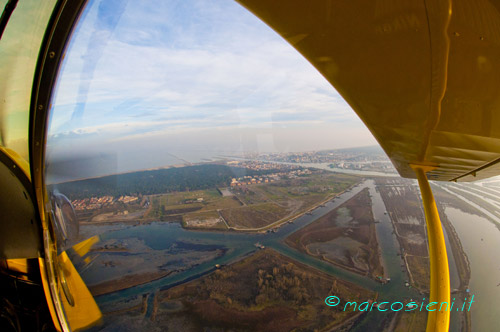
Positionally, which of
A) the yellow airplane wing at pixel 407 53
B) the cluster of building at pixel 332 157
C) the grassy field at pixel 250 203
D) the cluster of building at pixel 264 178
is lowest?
the grassy field at pixel 250 203

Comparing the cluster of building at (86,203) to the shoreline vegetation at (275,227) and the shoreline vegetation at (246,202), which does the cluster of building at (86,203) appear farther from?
the shoreline vegetation at (246,202)

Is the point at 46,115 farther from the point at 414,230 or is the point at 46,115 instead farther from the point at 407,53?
the point at 414,230

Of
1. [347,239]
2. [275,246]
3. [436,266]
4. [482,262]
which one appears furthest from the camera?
[347,239]

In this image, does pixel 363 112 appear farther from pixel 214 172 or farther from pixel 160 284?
pixel 214 172

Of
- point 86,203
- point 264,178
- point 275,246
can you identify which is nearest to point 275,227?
point 275,246

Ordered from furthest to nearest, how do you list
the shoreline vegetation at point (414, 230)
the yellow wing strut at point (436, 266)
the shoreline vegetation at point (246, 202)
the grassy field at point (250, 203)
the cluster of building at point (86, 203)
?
the grassy field at point (250, 203) < the shoreline vegetation at point (246, 202) < the shoreline vegetation at point (414, 230) < the cluster of building at point (86, 203) < the yellow wing strut at point (436, 266)

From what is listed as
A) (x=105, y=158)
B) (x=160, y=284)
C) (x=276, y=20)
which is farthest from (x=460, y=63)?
(x=160, y=284)

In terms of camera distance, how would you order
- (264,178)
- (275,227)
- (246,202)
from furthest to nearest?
(264,178) → (246,202) → (275,227)

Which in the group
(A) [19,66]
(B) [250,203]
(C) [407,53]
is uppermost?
(A) [19,66]

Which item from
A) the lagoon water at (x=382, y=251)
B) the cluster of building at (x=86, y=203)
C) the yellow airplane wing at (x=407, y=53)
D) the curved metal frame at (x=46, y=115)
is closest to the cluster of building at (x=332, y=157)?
the lagoon water at (x=382, y=251)
